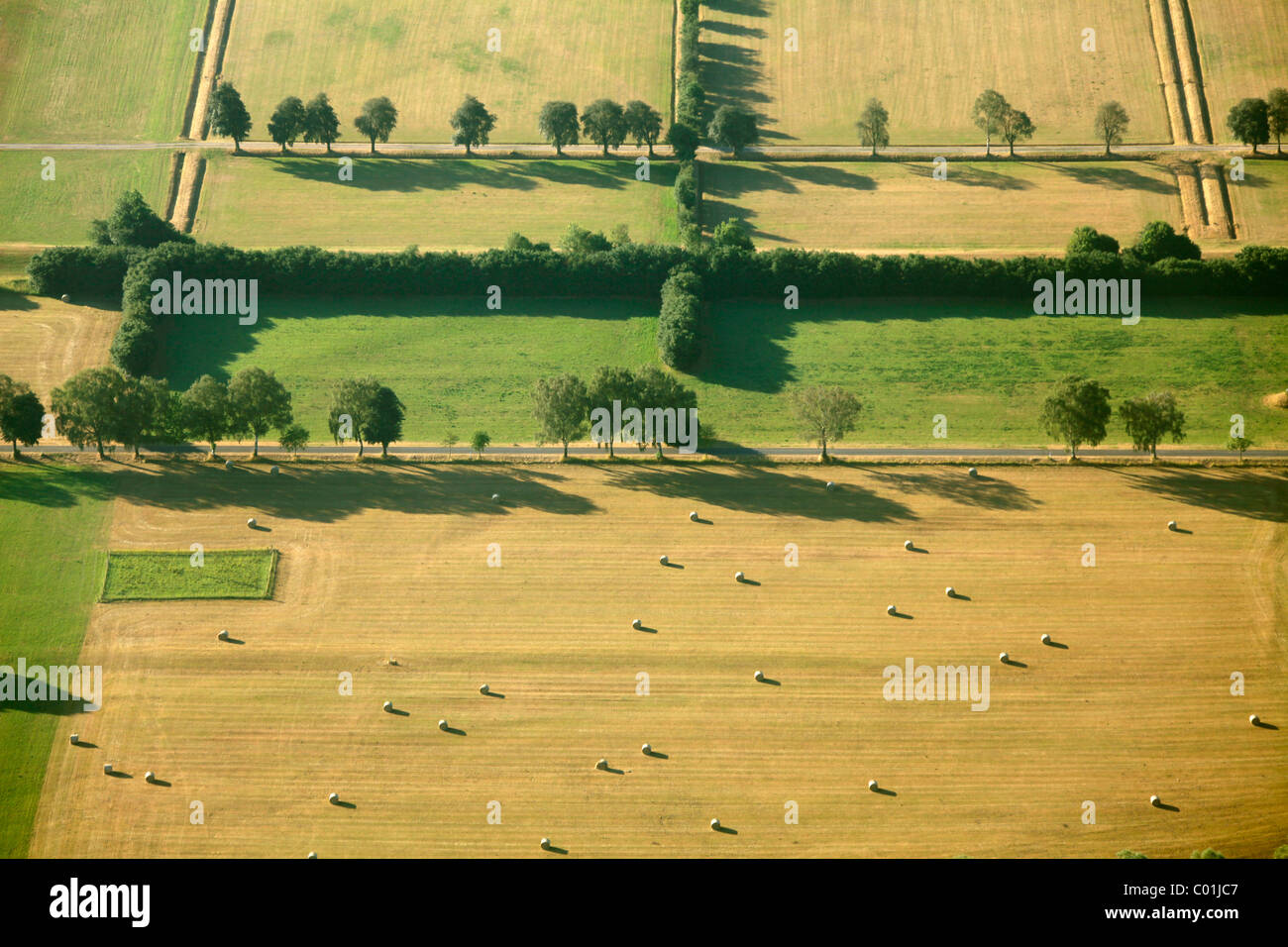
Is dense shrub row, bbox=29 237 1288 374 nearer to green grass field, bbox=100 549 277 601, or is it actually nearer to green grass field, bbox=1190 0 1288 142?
green grass field, bbox=1190 0 1288 142

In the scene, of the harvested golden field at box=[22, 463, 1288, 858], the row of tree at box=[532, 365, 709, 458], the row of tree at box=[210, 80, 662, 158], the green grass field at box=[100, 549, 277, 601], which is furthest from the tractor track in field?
the green grass field at box=[100, 549, 277, 601]

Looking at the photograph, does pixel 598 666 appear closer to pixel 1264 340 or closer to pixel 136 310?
pixel 136 310

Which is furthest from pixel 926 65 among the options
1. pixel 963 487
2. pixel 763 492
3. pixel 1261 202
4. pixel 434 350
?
pixel 763 492

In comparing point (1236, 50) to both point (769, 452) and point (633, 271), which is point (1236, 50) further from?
point (769, 452)

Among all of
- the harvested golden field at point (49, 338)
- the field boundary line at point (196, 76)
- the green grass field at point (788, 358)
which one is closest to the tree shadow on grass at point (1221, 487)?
the green grass field at point (788, 358)

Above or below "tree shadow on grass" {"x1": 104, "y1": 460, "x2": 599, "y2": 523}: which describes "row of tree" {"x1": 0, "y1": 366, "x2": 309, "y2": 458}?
above

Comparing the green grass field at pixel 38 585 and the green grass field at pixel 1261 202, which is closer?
the green grass field at pixel 38 585

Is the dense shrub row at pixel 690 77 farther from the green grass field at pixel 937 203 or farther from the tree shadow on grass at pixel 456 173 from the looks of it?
the tree shadow on grass at pixel 456 173
